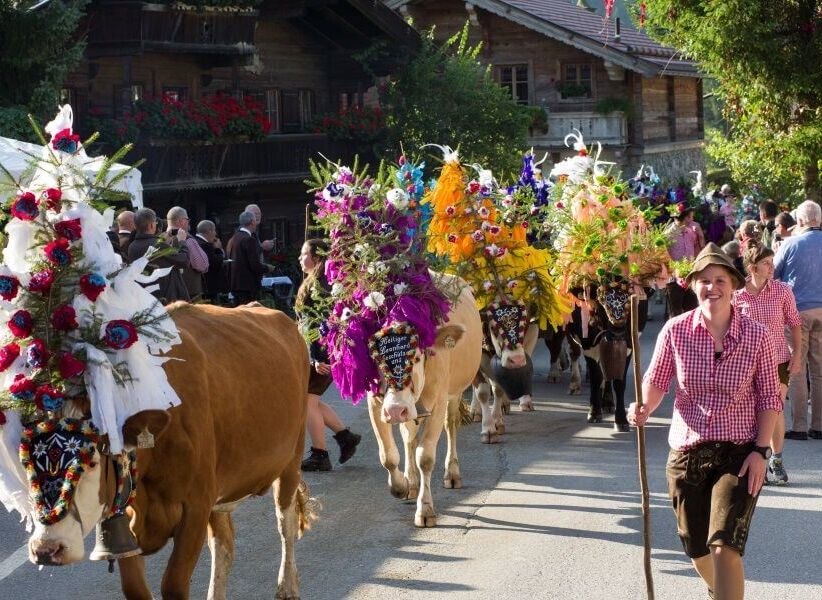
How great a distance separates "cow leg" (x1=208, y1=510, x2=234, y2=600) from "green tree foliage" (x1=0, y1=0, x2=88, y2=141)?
1308 centimetres

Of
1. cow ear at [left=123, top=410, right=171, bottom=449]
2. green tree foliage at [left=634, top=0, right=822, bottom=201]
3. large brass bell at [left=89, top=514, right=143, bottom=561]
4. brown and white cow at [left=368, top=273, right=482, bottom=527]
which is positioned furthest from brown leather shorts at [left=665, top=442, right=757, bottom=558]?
green tree foliage at [left=634, top=0, right=822, bottom=201]

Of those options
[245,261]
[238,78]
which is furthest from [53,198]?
[238,78]

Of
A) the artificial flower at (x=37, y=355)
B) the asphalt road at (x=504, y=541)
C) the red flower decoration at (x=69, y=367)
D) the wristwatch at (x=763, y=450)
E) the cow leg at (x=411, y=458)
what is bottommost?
the asphalt road at (x=504, y=541)

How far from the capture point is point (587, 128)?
38.6m

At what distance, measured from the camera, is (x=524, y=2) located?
40500 mm

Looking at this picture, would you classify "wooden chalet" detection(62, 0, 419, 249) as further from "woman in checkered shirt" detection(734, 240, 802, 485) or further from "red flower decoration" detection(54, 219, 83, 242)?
"red flower decoration" detection(54, 219, 83, 242)

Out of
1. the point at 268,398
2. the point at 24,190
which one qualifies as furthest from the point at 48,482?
the point at 268,398

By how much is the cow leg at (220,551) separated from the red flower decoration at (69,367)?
80.2 inches

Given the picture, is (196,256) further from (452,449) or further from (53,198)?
(53,198)

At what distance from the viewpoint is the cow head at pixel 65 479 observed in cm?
555

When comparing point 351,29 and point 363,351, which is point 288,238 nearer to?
point 351,29

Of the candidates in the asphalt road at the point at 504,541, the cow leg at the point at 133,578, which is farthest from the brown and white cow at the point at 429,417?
the cow leg at the point at 133,578

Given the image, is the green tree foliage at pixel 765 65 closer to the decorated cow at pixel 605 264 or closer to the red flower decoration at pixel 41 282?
the decorated cow at pixel 605 264

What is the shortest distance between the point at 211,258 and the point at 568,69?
964 inches
